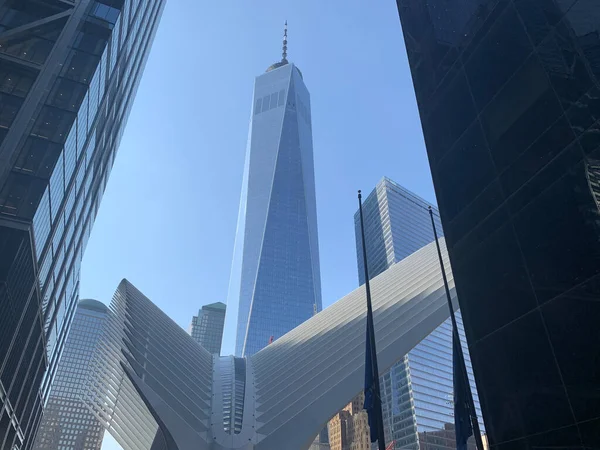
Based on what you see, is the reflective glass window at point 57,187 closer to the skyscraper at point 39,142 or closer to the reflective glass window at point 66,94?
the skyscraper at point 39,142

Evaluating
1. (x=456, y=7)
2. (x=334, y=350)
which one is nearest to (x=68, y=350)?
(x=334, y=350)

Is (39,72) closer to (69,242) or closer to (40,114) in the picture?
(40,114)

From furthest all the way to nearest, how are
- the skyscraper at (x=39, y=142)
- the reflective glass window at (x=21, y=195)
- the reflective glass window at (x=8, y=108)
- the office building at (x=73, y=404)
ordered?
1. the office building at (x=73, y=404)
2. the reflective glass window at (x=8, y=108)
3. the skyscraper at (x=39, y=142)
4. the reflective glass window at (x=21, y=195)

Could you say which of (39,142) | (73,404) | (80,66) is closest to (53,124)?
(39,142)

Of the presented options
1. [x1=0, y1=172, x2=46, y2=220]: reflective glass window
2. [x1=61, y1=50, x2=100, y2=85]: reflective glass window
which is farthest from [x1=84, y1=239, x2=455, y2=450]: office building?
[x1=61, y1=50, x2=100, y2=85]: reflective glass window

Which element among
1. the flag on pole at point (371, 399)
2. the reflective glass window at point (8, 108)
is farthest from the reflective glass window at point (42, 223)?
the flag on pole at point (371, 399)

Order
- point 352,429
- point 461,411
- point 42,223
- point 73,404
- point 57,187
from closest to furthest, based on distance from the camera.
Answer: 1. point 461,411
2. point 42,223
3. point 57,187
4. point 352,429
5. point 73,404

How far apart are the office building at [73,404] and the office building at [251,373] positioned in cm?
9887

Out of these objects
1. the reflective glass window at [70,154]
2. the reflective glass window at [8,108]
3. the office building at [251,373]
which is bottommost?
the office building at [251,373]

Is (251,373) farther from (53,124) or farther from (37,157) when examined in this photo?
(53,124)

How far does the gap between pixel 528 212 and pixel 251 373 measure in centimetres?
3263

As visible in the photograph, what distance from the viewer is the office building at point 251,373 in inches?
985

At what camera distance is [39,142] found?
23531 millimetres

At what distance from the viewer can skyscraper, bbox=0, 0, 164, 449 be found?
2194 cm
